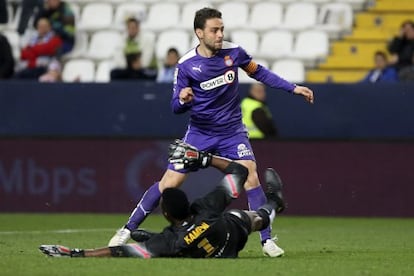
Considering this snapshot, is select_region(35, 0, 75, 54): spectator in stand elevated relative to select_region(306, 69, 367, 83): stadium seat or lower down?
elevated

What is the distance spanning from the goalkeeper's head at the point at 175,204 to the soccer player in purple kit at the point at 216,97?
1.14 metres

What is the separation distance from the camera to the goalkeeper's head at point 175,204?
960cm

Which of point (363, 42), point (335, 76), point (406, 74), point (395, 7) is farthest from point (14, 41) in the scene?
point (406, 74)

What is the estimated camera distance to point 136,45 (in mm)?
18922

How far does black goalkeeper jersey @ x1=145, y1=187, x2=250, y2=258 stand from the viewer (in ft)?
31.8

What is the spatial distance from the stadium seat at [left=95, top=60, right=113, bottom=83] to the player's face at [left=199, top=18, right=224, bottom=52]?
29.9 feet

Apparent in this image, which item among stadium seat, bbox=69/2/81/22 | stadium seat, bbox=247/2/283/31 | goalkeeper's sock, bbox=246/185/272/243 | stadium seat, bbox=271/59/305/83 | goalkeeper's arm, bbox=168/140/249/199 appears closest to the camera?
goalkeeper's arm, bbox=168/140/249/199

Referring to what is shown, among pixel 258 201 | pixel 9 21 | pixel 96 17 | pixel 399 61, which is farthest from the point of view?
pixel 9 21

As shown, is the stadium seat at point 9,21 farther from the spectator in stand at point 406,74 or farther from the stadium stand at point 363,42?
the spectator in stand at point 406,74

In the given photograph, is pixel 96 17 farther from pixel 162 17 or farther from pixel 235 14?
pixel 235 14

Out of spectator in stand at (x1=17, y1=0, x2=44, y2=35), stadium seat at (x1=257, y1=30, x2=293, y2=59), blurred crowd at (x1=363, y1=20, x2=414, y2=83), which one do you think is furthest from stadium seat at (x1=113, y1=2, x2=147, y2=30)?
blurred crowd at (x1=363, y1=20, x2=414, y2=83)

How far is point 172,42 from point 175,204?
10538 millimetres

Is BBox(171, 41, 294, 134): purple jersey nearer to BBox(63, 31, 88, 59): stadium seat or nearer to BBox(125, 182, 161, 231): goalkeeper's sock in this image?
BBox(125, 182, 161, 231): goalkeeper's sock

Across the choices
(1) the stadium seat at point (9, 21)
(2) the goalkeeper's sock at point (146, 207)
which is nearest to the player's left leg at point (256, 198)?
(2) the goalkeeper's sock at point (146, 207)
